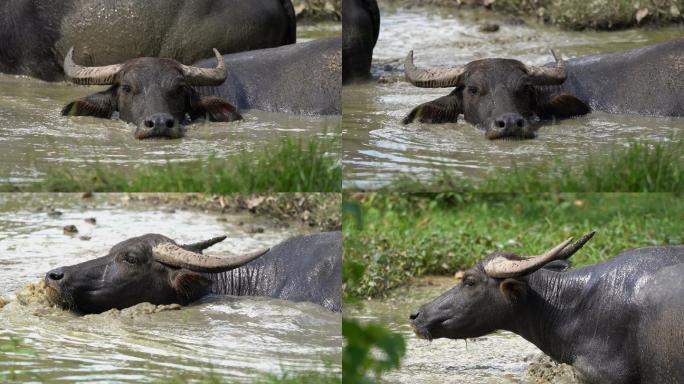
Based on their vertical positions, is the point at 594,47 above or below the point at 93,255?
above

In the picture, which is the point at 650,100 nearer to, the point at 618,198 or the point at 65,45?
the point at 618,198

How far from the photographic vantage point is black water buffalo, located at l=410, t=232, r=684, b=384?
18.3 ft

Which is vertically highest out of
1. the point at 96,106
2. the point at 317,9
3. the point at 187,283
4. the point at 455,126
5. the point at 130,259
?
the point at 317,9

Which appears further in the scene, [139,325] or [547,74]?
[547,74]

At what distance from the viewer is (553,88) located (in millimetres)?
8430

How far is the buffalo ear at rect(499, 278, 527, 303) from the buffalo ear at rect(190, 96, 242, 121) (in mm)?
2518

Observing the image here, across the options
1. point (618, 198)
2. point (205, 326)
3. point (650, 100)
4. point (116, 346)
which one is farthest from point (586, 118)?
point (116, 346)

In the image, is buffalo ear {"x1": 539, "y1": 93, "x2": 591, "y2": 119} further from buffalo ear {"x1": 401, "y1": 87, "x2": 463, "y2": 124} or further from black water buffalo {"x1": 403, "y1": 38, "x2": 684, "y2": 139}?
buffalo ear {"x1": 401, "y1": 87, "x2": 463, "y2": 124}

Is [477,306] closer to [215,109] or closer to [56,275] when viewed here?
[56,275]

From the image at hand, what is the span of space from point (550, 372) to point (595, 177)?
1.06 meters

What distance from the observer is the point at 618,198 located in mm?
9156

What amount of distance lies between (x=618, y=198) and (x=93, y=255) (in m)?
3.95

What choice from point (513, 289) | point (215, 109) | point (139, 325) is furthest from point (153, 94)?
point (513, 289)

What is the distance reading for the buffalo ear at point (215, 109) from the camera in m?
7.86
